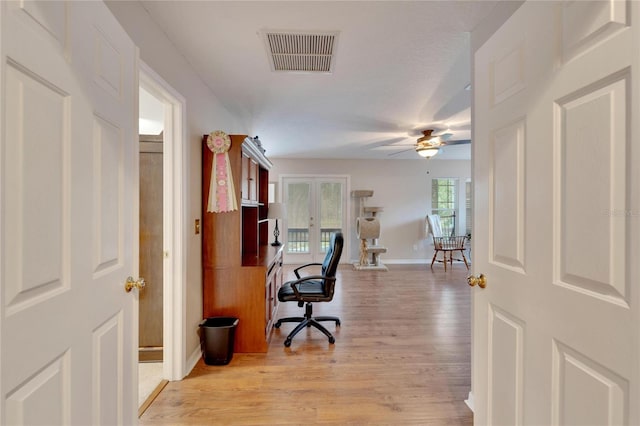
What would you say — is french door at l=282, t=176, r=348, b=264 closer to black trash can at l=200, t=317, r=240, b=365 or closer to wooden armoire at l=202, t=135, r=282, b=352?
wooden armoire at l=202, t=135, r=282, b=352

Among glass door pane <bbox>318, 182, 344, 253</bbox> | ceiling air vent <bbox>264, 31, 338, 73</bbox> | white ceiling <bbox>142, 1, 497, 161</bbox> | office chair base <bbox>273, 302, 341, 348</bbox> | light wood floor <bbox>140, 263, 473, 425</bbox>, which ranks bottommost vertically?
light wood floor <bbox>140, 263, 473, 425</bbox>

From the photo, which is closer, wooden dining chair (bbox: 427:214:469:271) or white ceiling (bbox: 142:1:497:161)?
white ceiling (bbox: 142:1:497:161)

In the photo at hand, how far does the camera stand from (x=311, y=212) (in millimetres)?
6648

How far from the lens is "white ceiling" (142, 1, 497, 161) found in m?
1.68

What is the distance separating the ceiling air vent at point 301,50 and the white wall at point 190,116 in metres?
0.66

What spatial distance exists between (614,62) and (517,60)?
390mm

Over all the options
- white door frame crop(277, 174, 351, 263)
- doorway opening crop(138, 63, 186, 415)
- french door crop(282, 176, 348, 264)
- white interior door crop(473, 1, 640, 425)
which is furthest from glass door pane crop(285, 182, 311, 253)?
white interior door crop(473, 1, 640, 425)

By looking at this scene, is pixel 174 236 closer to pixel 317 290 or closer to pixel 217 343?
pixel 217 343

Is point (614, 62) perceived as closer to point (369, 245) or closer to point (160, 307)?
point (160, 307)

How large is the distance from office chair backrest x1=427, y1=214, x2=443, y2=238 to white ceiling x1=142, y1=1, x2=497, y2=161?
272 cm

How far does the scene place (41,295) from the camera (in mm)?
797

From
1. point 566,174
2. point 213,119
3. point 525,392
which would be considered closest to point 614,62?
point 566,174

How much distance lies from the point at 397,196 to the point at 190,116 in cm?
521

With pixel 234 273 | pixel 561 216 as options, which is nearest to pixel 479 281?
pixel 561 216
